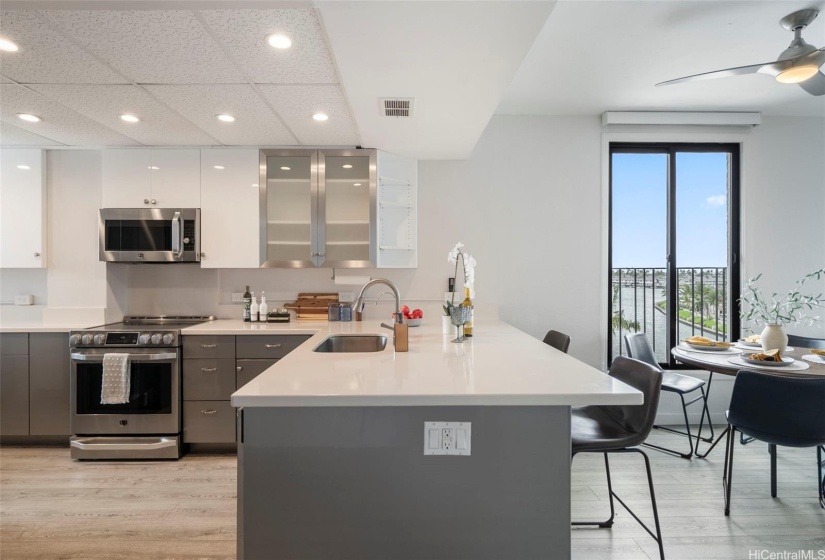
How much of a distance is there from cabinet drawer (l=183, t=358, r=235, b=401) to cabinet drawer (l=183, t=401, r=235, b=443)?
0.19ft

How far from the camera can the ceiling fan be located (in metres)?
2.08

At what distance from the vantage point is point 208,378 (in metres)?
3.09

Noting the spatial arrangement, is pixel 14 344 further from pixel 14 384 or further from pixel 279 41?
pixel 279 41

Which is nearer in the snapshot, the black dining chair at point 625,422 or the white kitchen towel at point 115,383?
the black dining chair at point 625,422

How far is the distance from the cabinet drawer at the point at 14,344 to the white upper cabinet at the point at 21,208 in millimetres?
573

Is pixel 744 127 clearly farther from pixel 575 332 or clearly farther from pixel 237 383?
pixel 237 383

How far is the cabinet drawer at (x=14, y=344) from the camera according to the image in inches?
123

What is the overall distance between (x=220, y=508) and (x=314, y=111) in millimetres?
2391

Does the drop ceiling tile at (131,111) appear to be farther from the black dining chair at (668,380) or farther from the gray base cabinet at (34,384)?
the black dining chair at (668,380)

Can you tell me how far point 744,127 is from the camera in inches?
146

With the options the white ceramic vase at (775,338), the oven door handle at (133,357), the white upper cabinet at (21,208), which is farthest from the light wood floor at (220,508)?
the white upper cabinet at (21,208)

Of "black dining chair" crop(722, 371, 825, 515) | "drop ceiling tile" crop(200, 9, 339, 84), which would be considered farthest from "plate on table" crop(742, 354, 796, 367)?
"drop ceiling tile" crop(200, 9, 339, 84)

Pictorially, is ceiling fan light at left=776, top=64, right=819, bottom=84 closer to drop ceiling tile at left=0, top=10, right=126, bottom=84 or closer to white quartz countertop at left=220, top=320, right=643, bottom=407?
white quartz countertop at left=220, top=320, right=643, bottom=407

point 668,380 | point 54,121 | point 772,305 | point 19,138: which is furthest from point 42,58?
point 772,305
